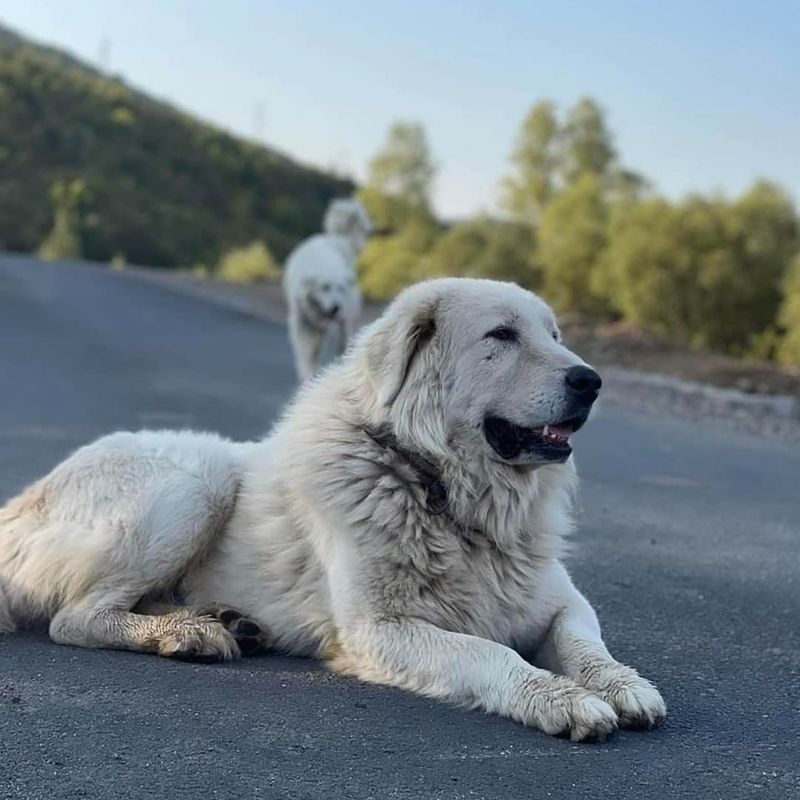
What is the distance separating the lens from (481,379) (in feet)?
14.3

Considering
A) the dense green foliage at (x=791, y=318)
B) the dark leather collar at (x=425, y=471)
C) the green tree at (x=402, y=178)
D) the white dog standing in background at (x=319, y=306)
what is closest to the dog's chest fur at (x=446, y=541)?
the dark leather collar at (x=425, y=471)

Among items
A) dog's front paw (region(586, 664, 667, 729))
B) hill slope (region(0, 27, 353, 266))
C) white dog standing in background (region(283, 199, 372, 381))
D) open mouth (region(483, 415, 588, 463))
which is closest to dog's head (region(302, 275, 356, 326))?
white dog standing in background (region(283, 199, 372, 381))

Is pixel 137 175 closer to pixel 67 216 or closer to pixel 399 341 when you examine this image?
pixel 67 216

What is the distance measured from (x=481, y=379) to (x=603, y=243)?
1832 cm

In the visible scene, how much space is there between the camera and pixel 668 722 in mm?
3754

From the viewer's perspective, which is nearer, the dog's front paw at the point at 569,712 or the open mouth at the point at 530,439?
the dog's front paw at the point at 569,712

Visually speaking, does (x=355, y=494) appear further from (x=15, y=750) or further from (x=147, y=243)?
(x=147, y=243)

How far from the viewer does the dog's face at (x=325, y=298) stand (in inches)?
528

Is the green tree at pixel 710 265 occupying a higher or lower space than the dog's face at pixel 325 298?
higher

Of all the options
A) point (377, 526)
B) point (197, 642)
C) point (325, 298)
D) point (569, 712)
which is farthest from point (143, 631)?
point (325, 298)

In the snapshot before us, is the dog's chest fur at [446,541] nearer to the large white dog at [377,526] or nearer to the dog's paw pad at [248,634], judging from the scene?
the large white dog at [377,526]

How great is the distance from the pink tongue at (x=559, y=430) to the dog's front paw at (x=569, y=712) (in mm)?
1008

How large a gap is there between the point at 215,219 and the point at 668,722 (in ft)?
251

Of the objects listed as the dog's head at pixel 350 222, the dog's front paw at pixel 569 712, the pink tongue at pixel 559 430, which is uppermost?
the dog's head at pixel 350 222
